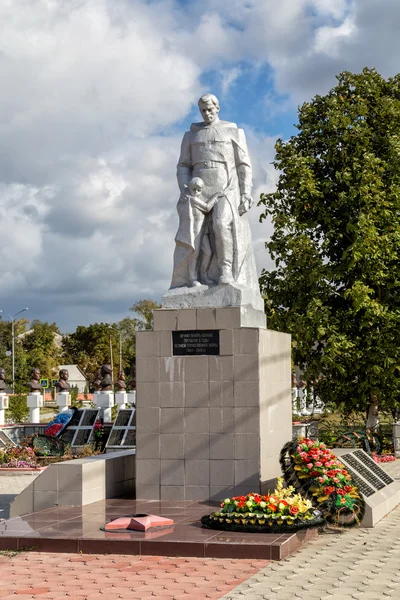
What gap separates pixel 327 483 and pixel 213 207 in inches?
141

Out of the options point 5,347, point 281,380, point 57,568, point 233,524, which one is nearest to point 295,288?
point 281,380

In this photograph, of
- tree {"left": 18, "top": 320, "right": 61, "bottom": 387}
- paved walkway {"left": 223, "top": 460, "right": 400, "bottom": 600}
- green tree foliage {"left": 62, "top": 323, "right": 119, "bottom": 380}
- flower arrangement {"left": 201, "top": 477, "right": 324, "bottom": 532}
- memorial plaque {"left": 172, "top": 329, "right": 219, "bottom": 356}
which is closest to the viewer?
paved walkway {"left": 223, "top": 460, "right": 400, "bottom": 600}

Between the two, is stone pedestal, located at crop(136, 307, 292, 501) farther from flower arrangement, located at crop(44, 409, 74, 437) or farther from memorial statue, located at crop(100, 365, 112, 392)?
memorial statue, located at crop(100, 365, 112, 392)

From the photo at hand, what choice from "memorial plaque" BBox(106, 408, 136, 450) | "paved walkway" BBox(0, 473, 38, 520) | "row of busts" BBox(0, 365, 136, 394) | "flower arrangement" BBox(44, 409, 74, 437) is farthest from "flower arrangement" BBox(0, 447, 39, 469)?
"row of busts" BBox(0, 365, 136, 394)

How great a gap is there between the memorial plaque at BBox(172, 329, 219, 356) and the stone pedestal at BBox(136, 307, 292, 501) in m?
0.05

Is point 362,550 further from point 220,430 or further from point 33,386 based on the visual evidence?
point 33,386

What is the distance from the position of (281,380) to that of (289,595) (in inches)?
179

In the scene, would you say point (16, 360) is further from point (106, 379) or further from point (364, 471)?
point (364, 471)

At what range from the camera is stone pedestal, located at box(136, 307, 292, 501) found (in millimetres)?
9820

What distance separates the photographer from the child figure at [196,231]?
10492 mm

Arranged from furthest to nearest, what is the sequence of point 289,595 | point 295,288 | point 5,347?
point 5,347 < point 295,288 < point 289,595

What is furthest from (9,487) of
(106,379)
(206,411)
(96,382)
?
(96,382)

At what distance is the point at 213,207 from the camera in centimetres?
1052

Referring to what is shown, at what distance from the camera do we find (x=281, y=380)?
10.7 m
